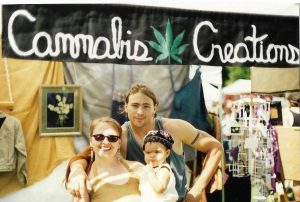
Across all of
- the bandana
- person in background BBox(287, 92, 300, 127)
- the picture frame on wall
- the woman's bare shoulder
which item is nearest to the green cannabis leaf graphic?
the bandana

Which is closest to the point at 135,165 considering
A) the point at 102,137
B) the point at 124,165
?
the point at 124,165

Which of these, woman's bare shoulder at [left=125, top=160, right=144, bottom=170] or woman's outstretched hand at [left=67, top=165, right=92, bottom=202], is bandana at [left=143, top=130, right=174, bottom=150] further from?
woman's outstretched hand at [left=67, top=165, right=92, bottom=202]

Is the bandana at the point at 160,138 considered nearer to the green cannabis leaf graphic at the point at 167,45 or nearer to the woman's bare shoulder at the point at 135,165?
the woman's bare shoulder at the point at 135,165

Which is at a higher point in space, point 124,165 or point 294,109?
point 294,109

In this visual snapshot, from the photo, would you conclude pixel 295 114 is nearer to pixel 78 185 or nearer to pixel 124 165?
pixel 124 165

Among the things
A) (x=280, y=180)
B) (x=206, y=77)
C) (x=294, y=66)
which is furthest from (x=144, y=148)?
(x=294, y=66)

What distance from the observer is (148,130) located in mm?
3578

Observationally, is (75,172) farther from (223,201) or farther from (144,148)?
(223,201)

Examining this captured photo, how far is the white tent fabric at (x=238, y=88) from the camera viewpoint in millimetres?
3729

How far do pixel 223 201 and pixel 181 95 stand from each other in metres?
0.97

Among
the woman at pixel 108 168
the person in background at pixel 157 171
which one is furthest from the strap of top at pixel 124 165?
the person in background at pixel 157 171

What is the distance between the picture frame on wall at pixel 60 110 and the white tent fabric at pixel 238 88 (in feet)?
4.08

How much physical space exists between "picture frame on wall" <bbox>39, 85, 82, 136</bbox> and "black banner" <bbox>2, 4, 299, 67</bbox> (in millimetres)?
257

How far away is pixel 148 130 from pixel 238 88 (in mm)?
858
